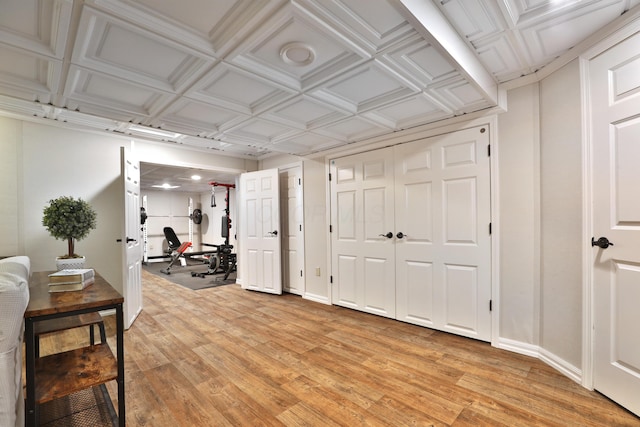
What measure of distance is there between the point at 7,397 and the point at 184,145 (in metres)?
3.63

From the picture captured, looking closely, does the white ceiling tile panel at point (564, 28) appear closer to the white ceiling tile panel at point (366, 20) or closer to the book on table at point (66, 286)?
the white ceiling tile panel at point (366, 20)

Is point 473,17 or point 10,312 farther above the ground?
point 473,17

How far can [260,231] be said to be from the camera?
15.7ft

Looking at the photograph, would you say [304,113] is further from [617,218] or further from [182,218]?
[182,218]

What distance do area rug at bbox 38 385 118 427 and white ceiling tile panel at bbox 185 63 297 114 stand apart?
2278mm

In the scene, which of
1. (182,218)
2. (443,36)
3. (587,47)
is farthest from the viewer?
(182,218)

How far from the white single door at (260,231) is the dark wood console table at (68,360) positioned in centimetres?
289

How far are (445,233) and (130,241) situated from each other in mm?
3479

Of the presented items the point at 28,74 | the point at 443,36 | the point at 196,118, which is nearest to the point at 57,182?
the point at 28,74

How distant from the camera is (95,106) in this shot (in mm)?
2502

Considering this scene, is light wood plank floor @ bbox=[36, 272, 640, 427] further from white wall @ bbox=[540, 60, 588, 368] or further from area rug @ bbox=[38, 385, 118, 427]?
white wall @ bbox=[540, 60, 588, 368]

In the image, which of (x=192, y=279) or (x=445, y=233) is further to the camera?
(x=192, y=279)

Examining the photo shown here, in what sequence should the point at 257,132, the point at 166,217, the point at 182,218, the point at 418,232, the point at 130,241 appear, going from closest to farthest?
the point at 418,232 < the point at 130,241 < the point at 257,132 < the point at 166,217 < the point at 182,218

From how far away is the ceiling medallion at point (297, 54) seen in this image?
168 centimetres
